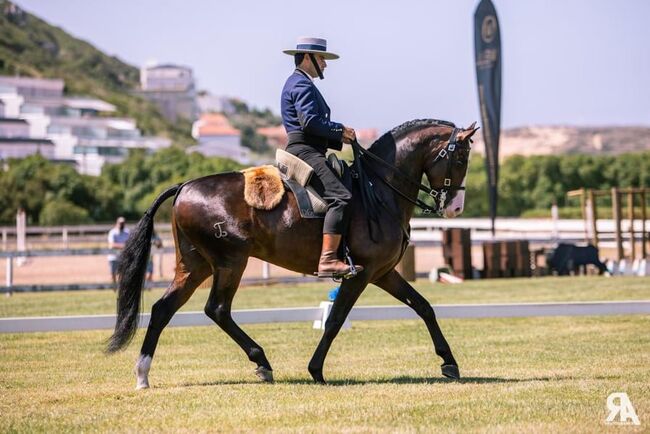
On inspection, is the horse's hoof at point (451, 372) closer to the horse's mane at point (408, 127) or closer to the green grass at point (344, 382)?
the green grass at point (344, 382)

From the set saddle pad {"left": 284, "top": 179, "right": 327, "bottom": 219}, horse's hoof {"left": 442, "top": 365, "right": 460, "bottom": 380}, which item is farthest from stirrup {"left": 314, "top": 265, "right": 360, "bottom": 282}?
horse's hoof {"left": 442, "top": 365, "right": 460, "bottom": 380}

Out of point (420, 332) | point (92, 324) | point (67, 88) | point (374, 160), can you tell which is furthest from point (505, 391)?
point (67, 88)

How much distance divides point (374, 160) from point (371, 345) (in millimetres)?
3825

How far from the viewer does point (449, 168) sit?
1091cm

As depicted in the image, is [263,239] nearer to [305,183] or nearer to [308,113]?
[305,183]

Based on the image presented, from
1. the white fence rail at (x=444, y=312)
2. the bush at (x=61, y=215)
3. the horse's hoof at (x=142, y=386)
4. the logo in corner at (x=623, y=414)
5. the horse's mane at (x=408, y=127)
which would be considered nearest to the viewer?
the logo in corner at (x=623, y=414)

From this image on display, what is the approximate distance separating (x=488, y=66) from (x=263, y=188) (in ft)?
66.8

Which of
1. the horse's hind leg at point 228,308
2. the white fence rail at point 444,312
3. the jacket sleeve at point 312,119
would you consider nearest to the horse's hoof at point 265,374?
the horse's hind leg at point 228,308

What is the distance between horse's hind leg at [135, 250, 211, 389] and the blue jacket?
1.59 m

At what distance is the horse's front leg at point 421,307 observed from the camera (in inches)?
429

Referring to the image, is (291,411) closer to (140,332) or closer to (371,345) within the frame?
(371,345)

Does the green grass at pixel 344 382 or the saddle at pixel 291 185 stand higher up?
the saddle at pixel 291 185

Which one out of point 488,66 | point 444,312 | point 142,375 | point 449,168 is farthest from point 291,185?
point 488,66

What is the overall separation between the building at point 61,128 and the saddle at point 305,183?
12219cm
